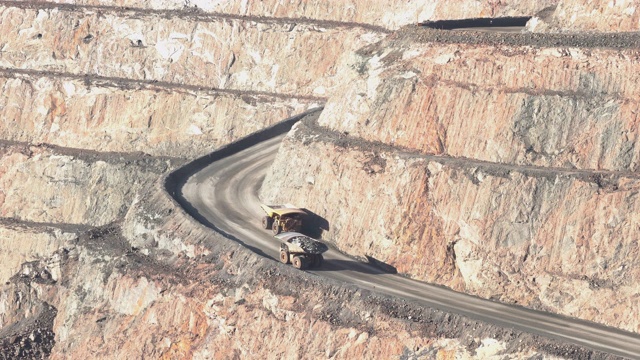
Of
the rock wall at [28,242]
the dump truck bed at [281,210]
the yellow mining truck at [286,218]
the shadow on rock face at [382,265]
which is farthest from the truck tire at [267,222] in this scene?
the rock wall at [28,242]

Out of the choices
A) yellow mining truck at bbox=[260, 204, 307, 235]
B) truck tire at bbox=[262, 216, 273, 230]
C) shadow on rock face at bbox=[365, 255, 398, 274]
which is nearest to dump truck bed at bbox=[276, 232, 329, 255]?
shadow on rock face at bbox=[365, 255, 398, 274]

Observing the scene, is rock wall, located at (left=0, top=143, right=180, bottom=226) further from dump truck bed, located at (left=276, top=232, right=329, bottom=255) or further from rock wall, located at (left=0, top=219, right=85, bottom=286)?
dump truck bed, located at (left=276, top=232, right=329, bottom=255)

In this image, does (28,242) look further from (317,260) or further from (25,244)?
(317,260)

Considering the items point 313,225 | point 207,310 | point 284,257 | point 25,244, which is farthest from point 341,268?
point 25,244

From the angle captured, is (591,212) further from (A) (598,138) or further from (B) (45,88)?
(B) (45,88)

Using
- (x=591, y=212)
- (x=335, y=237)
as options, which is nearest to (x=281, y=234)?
(x=335, y=237)
